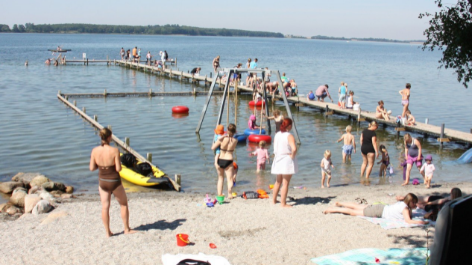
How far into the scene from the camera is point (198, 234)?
326 inches

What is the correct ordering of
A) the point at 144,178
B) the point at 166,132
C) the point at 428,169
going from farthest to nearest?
the point at 166,132, the point at 144,178, the point at 428,169

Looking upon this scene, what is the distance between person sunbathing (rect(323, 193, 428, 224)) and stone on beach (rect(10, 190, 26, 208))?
704cm

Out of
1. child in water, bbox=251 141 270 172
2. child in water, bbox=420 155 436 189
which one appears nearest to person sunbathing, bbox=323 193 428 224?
child in water, bbox=420 155 436 189

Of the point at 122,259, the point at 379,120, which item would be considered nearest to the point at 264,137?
the point at 379,120

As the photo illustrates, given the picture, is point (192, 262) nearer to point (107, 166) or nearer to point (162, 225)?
point (107, 166)

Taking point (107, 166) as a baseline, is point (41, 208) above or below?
below

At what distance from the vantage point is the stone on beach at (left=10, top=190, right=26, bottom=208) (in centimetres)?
1161

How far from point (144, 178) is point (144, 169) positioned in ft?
1.34

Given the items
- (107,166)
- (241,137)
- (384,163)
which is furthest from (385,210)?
(241,137)

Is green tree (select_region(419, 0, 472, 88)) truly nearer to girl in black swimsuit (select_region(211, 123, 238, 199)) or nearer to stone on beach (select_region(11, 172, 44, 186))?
girl in black swimsuit (select_region(211, 123, 238, 199))

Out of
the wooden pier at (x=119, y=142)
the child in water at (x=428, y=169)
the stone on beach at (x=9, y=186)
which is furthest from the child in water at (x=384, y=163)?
the stone on beach at (x=9, y=186)

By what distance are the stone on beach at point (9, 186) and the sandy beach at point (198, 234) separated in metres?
3.58

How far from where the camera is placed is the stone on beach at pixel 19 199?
38.1 feet

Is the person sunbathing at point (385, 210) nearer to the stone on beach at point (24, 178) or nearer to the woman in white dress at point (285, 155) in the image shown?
the woman in white dress at point (285, 155)
